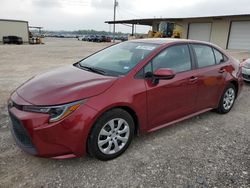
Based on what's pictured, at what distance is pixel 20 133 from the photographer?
260 cm

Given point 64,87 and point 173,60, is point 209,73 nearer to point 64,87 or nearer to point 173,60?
point 173,60

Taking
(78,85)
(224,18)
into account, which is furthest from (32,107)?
(224,18)

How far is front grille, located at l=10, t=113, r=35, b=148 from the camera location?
2.50 metres

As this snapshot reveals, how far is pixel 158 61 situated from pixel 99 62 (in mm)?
911

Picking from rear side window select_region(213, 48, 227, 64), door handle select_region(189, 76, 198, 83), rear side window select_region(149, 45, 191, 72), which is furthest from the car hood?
rear side window select_region(213, 48, 227, 64)

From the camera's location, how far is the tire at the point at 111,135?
265 cm

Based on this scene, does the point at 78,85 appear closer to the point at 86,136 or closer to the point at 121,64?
the point at 86,136

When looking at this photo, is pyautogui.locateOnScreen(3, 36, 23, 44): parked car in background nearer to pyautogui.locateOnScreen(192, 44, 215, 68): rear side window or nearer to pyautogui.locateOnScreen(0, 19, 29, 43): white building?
pyautogui.locateOnScreen(0, 19, 29, 43): white building

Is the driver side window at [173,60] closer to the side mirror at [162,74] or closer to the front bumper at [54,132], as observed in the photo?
the side mirror at [162,74]

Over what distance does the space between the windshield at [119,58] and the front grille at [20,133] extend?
1211 mm

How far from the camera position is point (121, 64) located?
329 cm

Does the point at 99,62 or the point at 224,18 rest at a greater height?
the point at 224,18

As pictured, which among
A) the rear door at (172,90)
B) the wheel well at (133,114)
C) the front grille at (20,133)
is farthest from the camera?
the rear door at (172,90)

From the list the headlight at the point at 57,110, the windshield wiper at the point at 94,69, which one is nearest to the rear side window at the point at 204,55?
the windshield wiper at the point at 94,69
